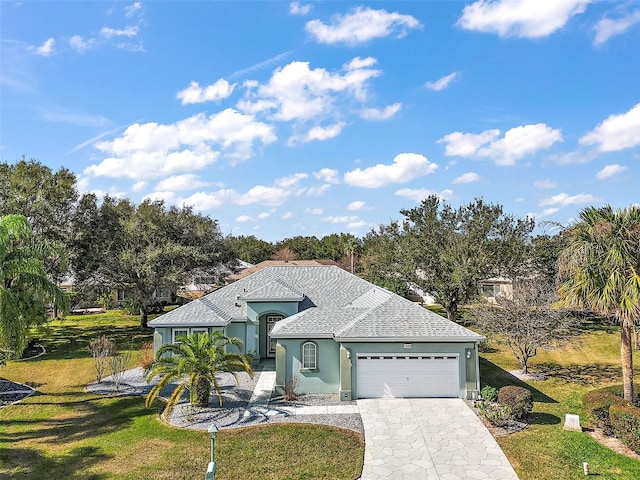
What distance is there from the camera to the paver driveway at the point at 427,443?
40.7 ft

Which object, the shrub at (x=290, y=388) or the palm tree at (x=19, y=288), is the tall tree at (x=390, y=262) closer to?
the shrub at (x=290, y=388)

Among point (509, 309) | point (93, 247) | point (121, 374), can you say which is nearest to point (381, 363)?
point (509, 309)

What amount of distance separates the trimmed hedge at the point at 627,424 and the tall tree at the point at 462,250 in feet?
64.2

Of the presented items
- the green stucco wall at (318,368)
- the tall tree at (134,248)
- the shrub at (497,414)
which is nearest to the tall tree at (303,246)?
the tall tree at (134,248)

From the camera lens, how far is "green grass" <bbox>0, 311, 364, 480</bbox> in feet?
41.3

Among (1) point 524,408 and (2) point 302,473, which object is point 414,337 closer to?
(1) point 524,408

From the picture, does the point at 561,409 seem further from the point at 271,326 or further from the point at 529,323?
the point at 271,326

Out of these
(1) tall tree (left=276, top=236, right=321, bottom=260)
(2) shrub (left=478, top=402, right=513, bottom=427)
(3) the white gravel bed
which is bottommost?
(3) the white gravel bed

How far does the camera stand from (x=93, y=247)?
1372 inches

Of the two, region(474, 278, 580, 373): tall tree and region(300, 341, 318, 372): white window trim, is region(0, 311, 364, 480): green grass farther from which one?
region(474, 278, 580, 373): tall tree

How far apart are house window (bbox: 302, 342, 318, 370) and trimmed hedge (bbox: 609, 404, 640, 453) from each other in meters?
11.7

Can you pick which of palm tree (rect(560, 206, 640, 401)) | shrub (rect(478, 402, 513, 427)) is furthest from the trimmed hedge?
shrub (rect(478, 402, 513, 427))

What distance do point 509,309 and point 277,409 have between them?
1508cm

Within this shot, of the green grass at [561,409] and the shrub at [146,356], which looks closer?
the green grass at [561,409]
